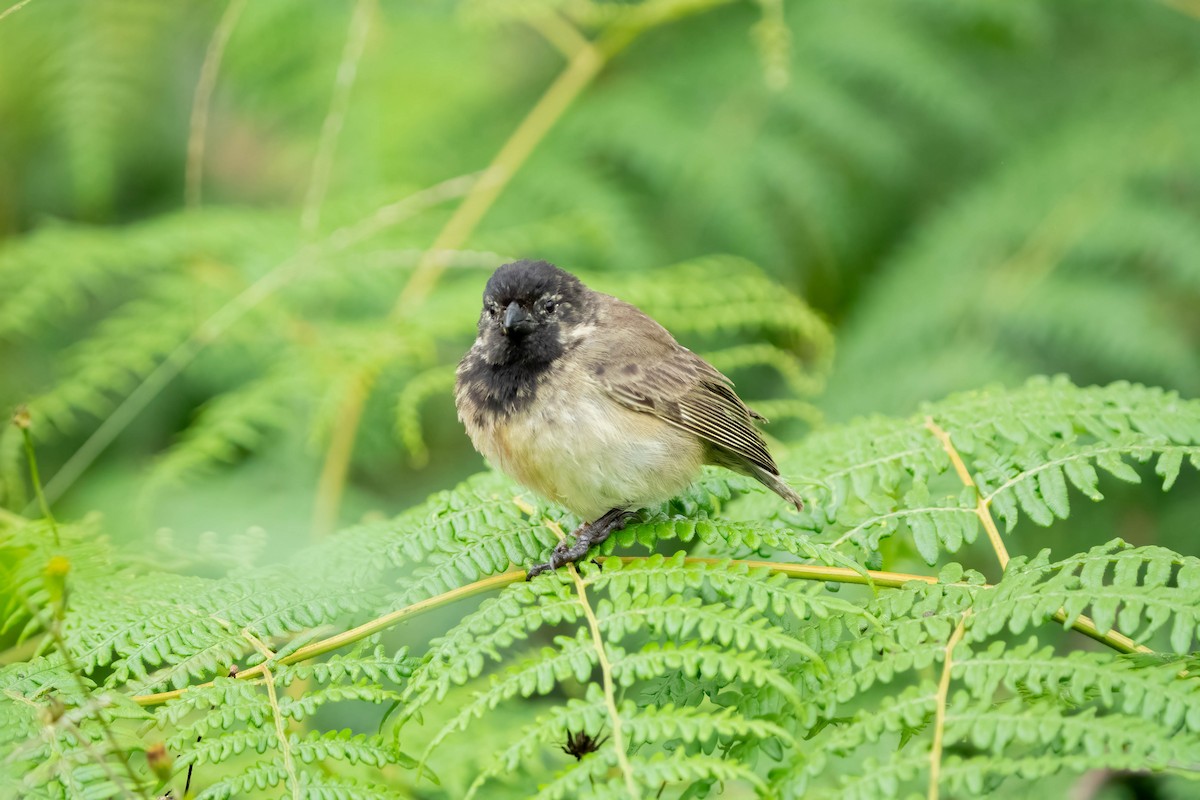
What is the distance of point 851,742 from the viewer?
1.91 m

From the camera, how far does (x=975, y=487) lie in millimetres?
2762

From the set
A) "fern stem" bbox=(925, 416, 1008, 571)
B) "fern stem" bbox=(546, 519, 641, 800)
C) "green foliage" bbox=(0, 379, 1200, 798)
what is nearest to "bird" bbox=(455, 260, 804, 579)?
"green foliage" bbox=(0, 379, 1200, 798)

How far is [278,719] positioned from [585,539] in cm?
106

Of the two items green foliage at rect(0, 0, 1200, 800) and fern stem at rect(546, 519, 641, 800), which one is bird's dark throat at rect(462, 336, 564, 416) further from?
fern stem at rect(546, 519, 641, 800)

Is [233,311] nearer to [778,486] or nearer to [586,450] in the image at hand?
[586,450]

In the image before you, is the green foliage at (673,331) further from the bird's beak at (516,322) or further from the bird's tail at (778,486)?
the bird's beak at (516,322)

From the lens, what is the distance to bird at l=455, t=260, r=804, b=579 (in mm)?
3113

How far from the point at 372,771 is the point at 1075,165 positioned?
4408mm

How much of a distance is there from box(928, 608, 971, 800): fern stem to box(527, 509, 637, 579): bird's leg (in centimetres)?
100

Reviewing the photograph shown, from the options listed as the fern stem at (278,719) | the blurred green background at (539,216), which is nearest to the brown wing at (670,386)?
the blurred green background at (539,216)

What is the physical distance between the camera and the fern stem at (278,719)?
215cm

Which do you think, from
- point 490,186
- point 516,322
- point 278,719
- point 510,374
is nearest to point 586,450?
point 510,374

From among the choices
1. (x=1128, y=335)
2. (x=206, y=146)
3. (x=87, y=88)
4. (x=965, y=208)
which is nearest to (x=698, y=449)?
(x=1128, y=335)

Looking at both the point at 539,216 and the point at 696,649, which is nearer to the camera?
the point at 696,649
